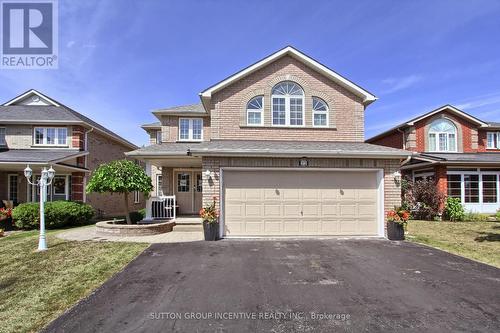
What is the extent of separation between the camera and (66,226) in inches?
583

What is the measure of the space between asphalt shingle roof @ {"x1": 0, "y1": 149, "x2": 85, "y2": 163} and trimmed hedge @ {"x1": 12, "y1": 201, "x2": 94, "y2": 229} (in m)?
2.36

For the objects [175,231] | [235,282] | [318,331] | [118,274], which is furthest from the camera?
[175,231]

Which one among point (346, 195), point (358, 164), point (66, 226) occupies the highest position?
point (358, 164)

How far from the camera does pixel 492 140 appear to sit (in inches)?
818

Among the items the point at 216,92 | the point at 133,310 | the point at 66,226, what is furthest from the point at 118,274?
the point at 66,226

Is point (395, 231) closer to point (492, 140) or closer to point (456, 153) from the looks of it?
point (456, 153)

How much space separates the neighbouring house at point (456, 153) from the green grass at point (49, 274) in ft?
54.9

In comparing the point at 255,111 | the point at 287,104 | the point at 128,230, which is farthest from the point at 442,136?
the point at 128,230

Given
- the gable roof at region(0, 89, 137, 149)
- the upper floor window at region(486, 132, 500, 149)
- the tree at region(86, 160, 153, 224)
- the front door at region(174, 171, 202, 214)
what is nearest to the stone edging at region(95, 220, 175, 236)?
the tree at region(86, 160, 153, 224)

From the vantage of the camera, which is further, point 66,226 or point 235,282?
point 66,226

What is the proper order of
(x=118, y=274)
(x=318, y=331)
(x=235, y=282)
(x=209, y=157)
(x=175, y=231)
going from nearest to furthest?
1. (x=318, y=331)
2. (x=235, y=282)
3. (x=118, y=274)
4. (x=209, y=157)
5. (x=175, y=231)

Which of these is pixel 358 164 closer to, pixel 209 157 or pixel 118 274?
pixel 209 157

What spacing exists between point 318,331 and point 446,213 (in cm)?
1660

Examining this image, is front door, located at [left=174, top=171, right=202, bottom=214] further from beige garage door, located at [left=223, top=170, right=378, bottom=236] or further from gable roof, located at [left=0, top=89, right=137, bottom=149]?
gable roof, located at [left=0, top=89, right=137, bottom=149]
